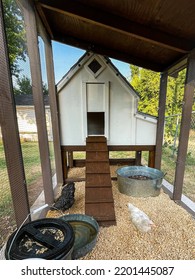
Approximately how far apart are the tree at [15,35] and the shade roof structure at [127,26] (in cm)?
29

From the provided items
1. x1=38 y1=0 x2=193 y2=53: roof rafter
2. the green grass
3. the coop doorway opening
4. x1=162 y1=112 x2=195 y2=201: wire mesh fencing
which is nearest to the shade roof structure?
x1=38 y1=0 x2=193 y2=53: roof rafter

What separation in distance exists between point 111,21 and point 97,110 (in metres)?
1.41

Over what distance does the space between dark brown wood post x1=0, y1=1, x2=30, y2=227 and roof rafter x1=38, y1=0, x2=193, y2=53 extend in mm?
857

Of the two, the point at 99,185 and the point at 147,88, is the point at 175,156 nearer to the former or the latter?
the point at 99,185

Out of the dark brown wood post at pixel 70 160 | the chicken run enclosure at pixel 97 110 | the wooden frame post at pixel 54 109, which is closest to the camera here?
the chicken run enclosure at pixel 97 110

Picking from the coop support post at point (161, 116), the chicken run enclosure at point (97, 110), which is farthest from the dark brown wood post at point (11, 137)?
the coop support post at point (161, 116)

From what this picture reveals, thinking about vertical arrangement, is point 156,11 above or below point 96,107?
above

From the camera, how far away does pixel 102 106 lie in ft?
9.34

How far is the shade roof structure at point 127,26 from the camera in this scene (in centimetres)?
144

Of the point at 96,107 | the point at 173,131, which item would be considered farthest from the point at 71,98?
the point at 173,131

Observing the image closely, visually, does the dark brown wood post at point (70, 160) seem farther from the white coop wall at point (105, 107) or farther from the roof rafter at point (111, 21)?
the roof rafter at point (111, 21)
